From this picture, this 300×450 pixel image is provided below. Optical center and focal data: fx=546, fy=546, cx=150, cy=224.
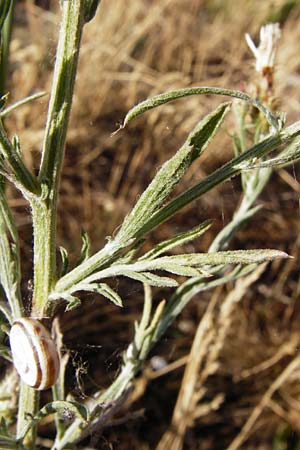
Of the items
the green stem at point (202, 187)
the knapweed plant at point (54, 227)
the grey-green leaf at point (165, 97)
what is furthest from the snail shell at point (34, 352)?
the grey-green leaf at point (165, 97)

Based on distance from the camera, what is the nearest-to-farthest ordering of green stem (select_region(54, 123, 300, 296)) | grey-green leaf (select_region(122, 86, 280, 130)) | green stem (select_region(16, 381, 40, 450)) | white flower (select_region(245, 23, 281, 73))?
grey-green leaf (select_region(122, 86, 280, 130))
green stem (select_region(54, 123, 300, 296))
green stem (select_region(16, 381, 40, 450))
white flower (select_region(245, 23, 281, 73))

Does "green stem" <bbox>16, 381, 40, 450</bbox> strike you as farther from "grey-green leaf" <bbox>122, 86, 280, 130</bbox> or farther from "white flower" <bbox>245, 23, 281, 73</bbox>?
"white flower" <bbox>245, 23, 281, 73</bbox>

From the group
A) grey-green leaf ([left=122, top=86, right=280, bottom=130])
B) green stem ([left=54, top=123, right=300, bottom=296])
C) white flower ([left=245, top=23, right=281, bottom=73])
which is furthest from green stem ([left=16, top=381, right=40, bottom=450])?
white flower ([left=245, top=23, right=281, bottom=73])

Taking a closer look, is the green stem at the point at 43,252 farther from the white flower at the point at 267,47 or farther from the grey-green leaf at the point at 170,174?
the white flower at the point at 267,47

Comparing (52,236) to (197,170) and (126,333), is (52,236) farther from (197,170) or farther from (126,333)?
(197,170)

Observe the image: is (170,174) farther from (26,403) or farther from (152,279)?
(26,403)

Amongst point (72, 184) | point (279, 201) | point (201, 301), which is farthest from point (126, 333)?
point (279, 201)

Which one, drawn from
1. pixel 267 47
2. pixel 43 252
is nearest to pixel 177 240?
pixel 43 252
